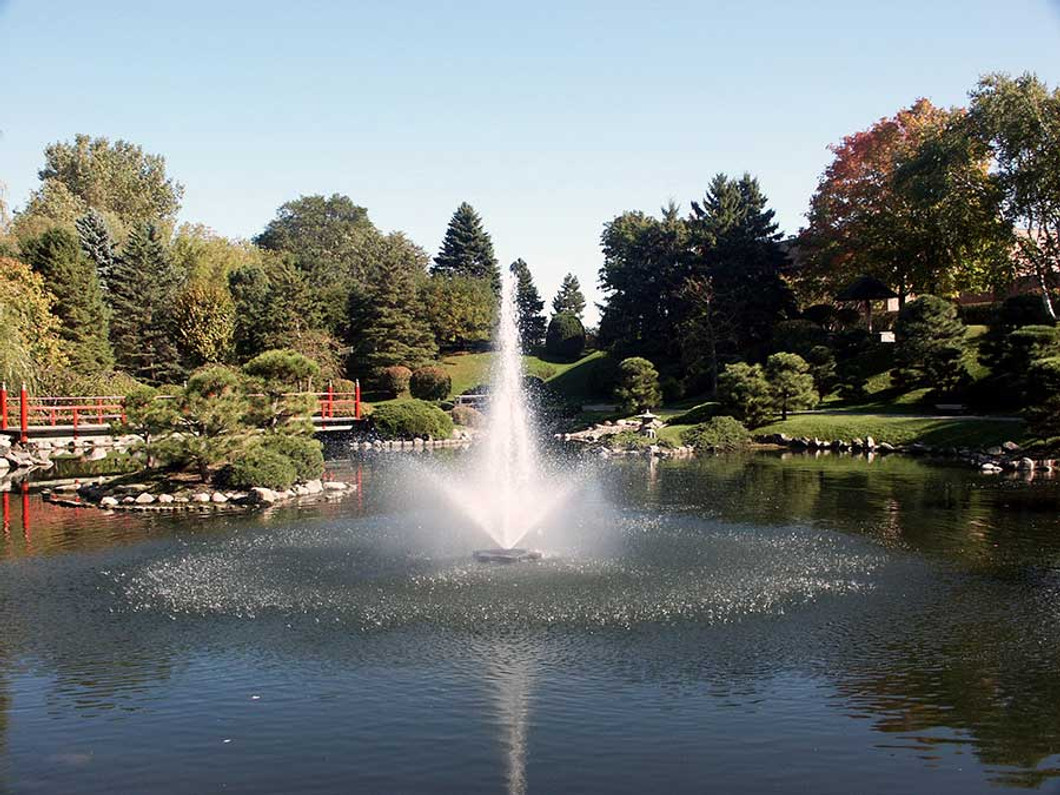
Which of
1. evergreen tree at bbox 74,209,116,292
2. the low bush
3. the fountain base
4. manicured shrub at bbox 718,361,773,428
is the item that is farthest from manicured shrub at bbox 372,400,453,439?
the fountain base

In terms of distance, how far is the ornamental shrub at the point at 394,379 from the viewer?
6206 cm

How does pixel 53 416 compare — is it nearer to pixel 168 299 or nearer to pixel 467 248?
pixel 168 299

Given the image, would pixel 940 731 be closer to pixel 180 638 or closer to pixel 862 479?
pixel 180 638

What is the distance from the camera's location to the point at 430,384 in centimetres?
6053

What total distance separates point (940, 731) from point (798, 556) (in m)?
8.70

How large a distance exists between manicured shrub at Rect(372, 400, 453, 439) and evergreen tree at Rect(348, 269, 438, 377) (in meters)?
16.0

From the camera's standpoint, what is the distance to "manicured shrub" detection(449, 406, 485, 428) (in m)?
52.6

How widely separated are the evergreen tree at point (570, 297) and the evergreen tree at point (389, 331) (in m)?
24.7

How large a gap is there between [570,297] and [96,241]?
Answer: 42.5 m

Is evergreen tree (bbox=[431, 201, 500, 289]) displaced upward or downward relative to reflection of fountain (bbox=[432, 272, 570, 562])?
upward

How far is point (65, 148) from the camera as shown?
89312mm

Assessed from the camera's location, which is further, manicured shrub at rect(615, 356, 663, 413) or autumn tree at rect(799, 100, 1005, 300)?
manicured shrub at rect(615, 356, 663, 413)

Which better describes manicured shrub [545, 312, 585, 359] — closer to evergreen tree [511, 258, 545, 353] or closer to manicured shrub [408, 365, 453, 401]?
evergreen tree [511, 258, 545, 353]

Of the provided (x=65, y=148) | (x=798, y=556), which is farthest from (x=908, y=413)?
(x=65, y=148)
